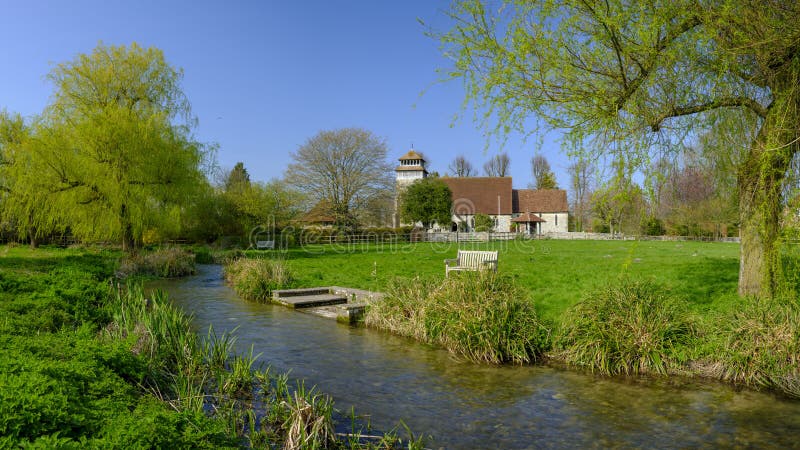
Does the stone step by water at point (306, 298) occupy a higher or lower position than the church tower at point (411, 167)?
lower

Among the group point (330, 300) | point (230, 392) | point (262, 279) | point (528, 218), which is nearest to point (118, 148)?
point (262, 279)

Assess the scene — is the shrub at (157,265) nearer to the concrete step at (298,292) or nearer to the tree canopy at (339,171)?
the concrete step at (298,292)

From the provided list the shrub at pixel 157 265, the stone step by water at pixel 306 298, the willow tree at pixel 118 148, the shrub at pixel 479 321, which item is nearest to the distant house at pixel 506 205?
the willow tree at pixel 118 148

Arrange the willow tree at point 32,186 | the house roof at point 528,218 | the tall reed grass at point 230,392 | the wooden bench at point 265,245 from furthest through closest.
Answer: the house roof at point 528,218 → the wooden bench at point 265,245 → the willow tree at point 32,186 → the tall reed grass at point 230,392

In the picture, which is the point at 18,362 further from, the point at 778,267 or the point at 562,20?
the point at 778,267

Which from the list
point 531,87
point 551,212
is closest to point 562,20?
point 531,87

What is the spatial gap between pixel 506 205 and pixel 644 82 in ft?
196

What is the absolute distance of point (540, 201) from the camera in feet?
229

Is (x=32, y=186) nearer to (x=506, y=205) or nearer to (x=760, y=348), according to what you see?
(x=760, y=348)

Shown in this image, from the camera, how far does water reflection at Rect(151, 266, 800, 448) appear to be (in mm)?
5516

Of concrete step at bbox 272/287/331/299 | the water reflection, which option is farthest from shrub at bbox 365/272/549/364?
concrete step at bbox 272/287/331/299

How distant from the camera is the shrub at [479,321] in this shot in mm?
8336

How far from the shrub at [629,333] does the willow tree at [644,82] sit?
7.01ft

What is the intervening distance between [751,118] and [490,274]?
5.42 metres
